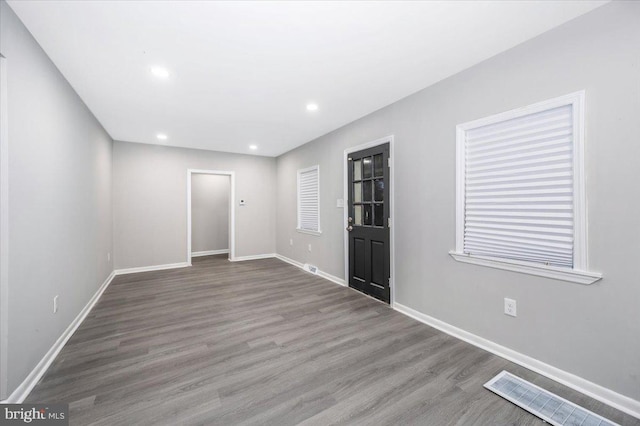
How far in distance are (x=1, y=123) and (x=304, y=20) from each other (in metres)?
2.02

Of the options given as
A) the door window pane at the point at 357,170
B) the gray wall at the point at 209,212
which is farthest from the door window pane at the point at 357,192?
the gray wall at the point at 209,212

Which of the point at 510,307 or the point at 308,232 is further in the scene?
the point at 308,232

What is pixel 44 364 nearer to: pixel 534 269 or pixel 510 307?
pixel 510 307

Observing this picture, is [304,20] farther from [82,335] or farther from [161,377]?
[82,335]

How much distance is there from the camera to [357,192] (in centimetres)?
398

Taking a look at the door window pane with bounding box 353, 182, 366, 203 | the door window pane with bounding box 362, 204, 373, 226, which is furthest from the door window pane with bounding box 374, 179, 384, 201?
the door window pane with bounding box 353, 182, 366, 203

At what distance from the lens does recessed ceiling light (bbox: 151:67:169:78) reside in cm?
246

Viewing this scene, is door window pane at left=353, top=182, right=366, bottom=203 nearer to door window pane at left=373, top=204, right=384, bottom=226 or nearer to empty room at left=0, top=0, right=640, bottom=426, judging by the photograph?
empty room at left=0, top=0, right=640, bottom=426

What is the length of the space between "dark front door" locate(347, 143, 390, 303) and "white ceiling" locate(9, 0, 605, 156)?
2.59 feet

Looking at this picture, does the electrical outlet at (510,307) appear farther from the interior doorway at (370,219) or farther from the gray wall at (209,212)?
the gray wall at (209,212)

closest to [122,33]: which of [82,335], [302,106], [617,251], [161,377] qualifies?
[302,106]

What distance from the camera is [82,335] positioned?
2.62m

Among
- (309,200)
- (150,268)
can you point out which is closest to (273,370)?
(309,200)

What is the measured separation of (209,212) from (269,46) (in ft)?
19.6
